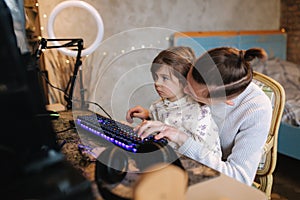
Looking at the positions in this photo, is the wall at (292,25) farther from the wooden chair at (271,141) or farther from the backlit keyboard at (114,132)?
the backlit keyboard at (114,132)

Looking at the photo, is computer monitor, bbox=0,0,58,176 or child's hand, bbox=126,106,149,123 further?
child's hand, bbox=126,106,149,123

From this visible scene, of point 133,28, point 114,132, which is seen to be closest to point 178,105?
point 114,132

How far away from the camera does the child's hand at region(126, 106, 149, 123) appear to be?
2.90 feet

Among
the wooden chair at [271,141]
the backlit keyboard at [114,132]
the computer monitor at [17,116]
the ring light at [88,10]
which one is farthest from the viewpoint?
the ring light at [88,10]

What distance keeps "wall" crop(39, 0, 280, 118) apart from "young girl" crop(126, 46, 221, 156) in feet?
0.11

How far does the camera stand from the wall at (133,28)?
2.59 ft

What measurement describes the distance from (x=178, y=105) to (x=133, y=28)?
150cm

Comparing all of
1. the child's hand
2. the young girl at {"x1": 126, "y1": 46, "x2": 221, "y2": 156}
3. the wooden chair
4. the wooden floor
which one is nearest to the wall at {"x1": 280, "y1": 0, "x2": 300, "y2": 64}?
the wooden floor

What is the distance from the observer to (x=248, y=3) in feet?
10.1

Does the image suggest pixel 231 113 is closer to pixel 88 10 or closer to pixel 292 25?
pixel 88 10

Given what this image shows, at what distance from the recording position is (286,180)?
7.12 ft

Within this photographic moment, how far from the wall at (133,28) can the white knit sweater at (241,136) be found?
0.79 feet

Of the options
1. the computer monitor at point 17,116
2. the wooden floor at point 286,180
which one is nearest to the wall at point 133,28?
the computer monitor at point 17,116

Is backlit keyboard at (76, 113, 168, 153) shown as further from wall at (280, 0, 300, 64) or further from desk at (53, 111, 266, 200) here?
wall at (280, 0, 300, 64)
